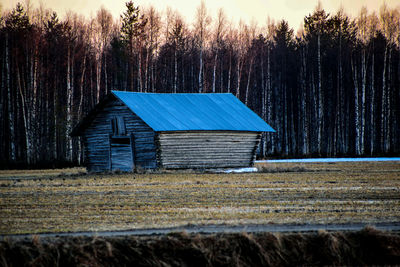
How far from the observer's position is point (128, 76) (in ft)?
213

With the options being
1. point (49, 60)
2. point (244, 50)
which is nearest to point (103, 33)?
point (49, 60)

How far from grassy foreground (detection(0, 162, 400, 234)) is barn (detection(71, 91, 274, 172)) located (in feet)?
26.7

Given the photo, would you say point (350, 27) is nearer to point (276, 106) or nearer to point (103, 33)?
point (276, 106)

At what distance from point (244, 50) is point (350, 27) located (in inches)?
533

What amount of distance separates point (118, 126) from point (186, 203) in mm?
18689

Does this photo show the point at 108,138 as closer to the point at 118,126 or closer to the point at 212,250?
the point at 118,126

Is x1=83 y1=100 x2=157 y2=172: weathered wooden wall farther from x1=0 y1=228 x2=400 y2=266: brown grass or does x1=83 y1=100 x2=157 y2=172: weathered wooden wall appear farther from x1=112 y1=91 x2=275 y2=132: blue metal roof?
x1=0 y1=228 x2=400 y2=266: brown grass

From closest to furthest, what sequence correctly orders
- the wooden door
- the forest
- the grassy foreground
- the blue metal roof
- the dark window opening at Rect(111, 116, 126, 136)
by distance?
the grassy foreground, the blue metal roof, the wooden door, the dark window opening at Rect(111, 116, 126, 136), the forest

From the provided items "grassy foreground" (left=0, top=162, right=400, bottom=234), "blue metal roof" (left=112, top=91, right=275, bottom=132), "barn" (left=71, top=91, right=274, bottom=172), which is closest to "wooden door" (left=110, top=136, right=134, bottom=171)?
"barn" (left=71, top=91, right=274, bottom=172)

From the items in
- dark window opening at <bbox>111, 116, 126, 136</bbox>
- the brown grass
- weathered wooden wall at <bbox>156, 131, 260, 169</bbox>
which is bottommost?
the brown grass

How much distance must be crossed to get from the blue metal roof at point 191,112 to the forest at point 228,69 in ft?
49.2

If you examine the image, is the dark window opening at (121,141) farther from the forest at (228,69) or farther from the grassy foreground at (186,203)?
the forest at (228,69)

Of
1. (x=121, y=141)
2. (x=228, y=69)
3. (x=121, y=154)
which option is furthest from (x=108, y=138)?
(x=228, y=69)

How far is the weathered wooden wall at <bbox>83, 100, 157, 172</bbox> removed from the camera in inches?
1330
